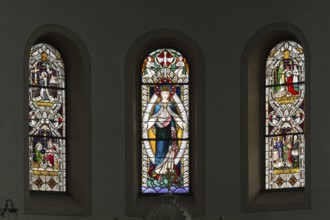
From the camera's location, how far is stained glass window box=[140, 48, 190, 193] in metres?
26.3

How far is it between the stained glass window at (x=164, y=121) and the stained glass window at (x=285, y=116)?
1.50 m

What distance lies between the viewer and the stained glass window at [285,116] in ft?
84.8

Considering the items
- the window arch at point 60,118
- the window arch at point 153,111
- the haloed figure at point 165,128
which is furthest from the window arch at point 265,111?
the window arch at point 60,118

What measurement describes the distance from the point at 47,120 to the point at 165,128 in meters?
2.22

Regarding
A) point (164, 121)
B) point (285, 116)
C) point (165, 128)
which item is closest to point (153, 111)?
point (164, 121)

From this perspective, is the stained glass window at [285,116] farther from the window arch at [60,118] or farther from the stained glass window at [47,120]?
the stained glass window at [47,120]

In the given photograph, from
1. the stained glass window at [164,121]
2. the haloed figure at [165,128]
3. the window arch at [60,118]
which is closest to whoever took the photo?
the window arch at [60,118]

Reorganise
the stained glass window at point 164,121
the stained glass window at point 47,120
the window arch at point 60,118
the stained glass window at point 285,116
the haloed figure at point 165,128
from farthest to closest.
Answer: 1. the haloed figure at point 165,128
2. the stained glass window at point 164,121
3. the stained glass window at point 285,116
4. the stained glass window at point 47,120
5. the window arch at point 60,118

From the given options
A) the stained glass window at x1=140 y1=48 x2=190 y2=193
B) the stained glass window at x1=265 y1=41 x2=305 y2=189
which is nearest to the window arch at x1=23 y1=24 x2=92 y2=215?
the stained glass window at x1=140 y1=48 x2=190 y2=193

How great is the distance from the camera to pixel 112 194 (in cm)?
2552

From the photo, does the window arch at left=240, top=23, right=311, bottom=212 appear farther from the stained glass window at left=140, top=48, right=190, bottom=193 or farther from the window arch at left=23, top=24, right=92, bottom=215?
the window arch at left=23, top=24, right=92, bottom=215

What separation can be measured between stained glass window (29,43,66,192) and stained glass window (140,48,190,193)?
→ 1501mm

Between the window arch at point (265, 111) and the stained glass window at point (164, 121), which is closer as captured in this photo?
the window arch at point (265, 111)

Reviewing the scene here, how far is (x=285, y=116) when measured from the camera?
26109mm
